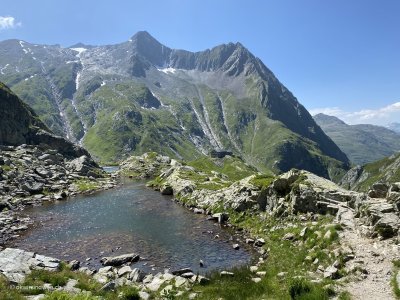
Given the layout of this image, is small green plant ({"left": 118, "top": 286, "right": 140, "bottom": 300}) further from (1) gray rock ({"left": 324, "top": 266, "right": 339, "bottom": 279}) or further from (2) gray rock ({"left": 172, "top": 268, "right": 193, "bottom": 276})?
(1) gray rock ({"left": 324, "top": 266, "right": 339, "bottom": 279})

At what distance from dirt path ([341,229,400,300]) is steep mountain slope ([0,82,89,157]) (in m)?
139

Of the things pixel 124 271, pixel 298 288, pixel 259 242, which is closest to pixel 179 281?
pixel 124 271

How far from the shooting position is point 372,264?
3044 centimetres

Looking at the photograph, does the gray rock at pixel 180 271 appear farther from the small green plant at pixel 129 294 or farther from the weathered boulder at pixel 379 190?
the weathered boulder at pixel 379 190

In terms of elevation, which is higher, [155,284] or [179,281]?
[179,281]

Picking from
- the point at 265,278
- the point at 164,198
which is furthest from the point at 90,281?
the point at 164,198

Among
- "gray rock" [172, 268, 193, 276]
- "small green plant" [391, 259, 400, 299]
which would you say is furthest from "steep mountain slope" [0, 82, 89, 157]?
"small green plant" [391, 259, 400, 299]

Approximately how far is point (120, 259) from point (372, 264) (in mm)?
26886

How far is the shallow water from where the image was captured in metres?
43.4

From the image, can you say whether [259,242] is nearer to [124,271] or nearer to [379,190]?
[379,190]

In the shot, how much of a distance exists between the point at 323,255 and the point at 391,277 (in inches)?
308

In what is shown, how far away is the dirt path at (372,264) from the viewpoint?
1009 inches

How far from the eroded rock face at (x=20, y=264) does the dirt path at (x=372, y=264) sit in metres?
25.5

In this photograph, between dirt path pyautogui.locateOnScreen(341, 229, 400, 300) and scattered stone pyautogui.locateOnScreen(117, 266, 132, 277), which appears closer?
dirt path pyautogui.locateOnScreen(341, 229, 400, 300)
